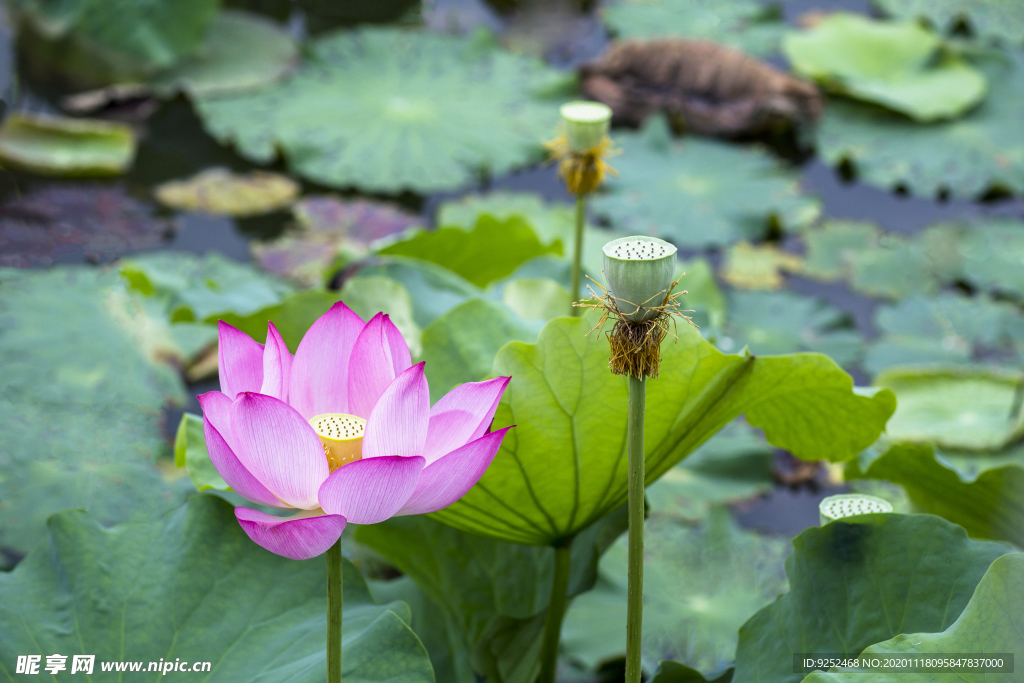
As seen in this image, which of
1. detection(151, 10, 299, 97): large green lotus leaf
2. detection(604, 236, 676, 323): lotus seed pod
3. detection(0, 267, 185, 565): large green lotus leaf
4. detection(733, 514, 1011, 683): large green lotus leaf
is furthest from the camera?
detection(151, 10, 299, 97): large green lotus leaf

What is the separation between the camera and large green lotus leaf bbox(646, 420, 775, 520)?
73.9 inches

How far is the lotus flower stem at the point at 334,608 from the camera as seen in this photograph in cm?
63

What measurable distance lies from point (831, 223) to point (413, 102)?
159 cm

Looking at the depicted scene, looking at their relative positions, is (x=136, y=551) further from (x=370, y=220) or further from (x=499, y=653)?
(x=370, y=220)

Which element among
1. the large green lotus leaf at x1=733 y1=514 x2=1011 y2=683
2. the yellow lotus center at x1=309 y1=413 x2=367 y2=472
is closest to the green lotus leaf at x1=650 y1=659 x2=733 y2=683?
the large green lotus leaf at x1=733 y1=514 x2=1011 y2=683

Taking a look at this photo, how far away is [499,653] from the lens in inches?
38.7

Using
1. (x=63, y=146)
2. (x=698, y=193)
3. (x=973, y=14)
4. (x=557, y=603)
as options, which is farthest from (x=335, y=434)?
(x=973, y=14)

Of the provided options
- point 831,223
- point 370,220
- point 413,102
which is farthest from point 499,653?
point 413,102

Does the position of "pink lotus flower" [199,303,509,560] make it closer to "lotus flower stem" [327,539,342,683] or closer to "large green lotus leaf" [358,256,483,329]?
"lotus flower stem" [327,539,342,683]

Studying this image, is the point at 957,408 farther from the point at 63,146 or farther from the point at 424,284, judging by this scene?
the point at 63,146

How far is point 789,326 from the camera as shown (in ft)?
8.00

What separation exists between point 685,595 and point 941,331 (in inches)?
51.8

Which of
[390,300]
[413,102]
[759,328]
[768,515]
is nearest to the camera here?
[390,300]

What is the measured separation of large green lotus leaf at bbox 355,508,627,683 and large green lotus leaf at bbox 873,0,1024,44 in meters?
3.58
